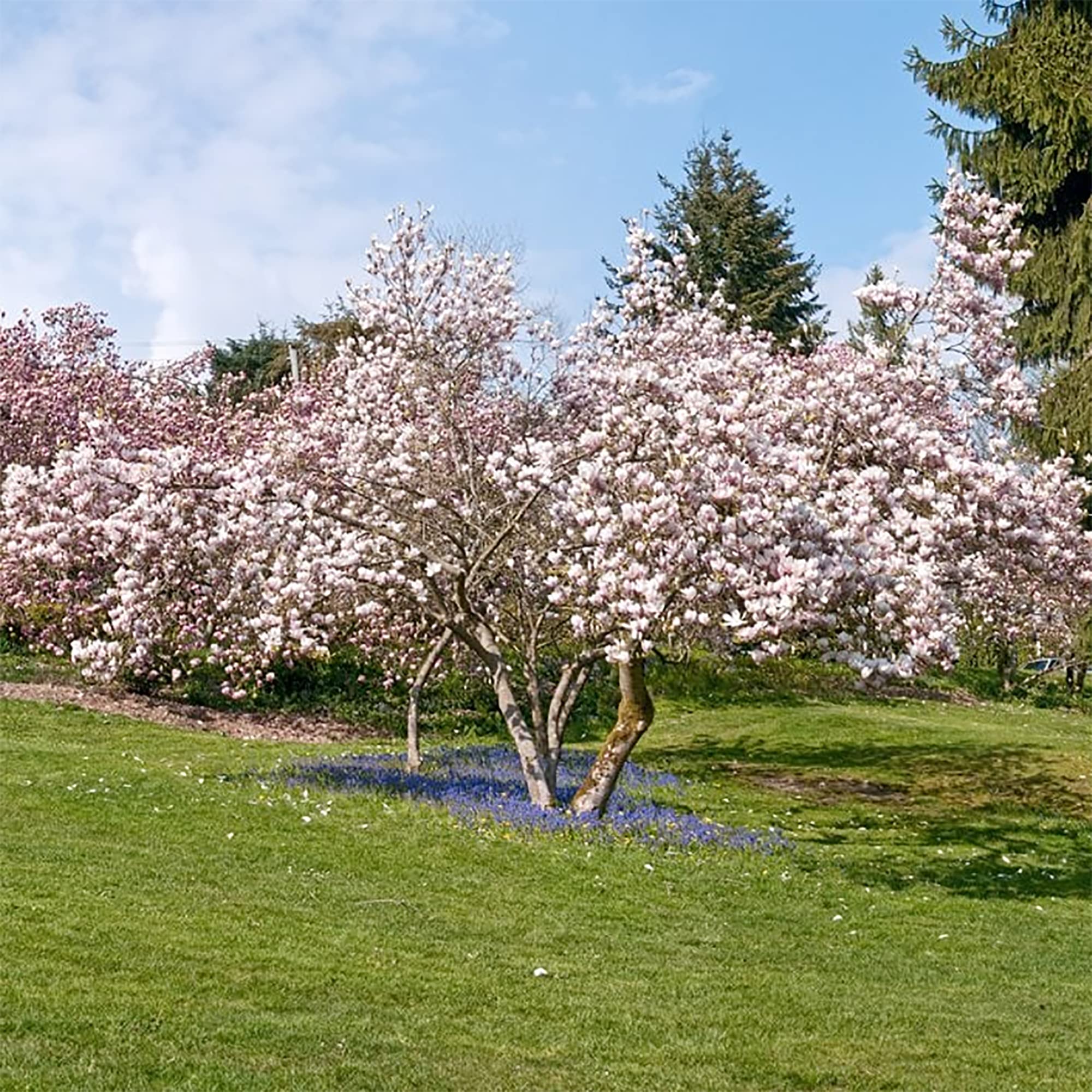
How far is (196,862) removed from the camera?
36.3ft

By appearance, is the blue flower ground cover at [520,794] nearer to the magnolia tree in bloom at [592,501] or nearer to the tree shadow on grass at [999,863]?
the magnolia tree in bloom at [592,501]

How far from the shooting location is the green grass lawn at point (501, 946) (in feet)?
22.3

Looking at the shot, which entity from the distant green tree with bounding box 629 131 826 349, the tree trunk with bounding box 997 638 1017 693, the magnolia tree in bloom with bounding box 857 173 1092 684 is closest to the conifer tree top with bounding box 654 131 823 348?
the distant green tree with bounding box 629 131 826 349

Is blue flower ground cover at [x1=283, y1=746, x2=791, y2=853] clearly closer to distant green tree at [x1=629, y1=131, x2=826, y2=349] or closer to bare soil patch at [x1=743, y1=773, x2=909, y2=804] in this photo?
bare soil patch at [x1=743, y1=773, x2=909, y2=804]

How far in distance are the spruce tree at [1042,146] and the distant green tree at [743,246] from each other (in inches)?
858

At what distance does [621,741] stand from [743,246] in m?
32.1

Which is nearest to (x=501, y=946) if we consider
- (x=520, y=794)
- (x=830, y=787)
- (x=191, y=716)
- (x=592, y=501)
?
(x=592, y=501)

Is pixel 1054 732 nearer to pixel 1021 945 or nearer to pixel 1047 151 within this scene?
pixel 1047 151

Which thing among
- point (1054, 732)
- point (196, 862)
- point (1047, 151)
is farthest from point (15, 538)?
point (1054, 732)

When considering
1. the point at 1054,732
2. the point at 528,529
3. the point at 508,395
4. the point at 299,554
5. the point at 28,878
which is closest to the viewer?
the point at 28,878

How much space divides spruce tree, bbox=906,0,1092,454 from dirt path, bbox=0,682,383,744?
41.7 ft

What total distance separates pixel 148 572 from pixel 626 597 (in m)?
5.01

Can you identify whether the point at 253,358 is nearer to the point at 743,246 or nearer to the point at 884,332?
the point at 743,246

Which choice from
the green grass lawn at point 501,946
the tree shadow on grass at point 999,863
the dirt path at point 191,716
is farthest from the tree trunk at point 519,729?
the dirt path at point 191,716
